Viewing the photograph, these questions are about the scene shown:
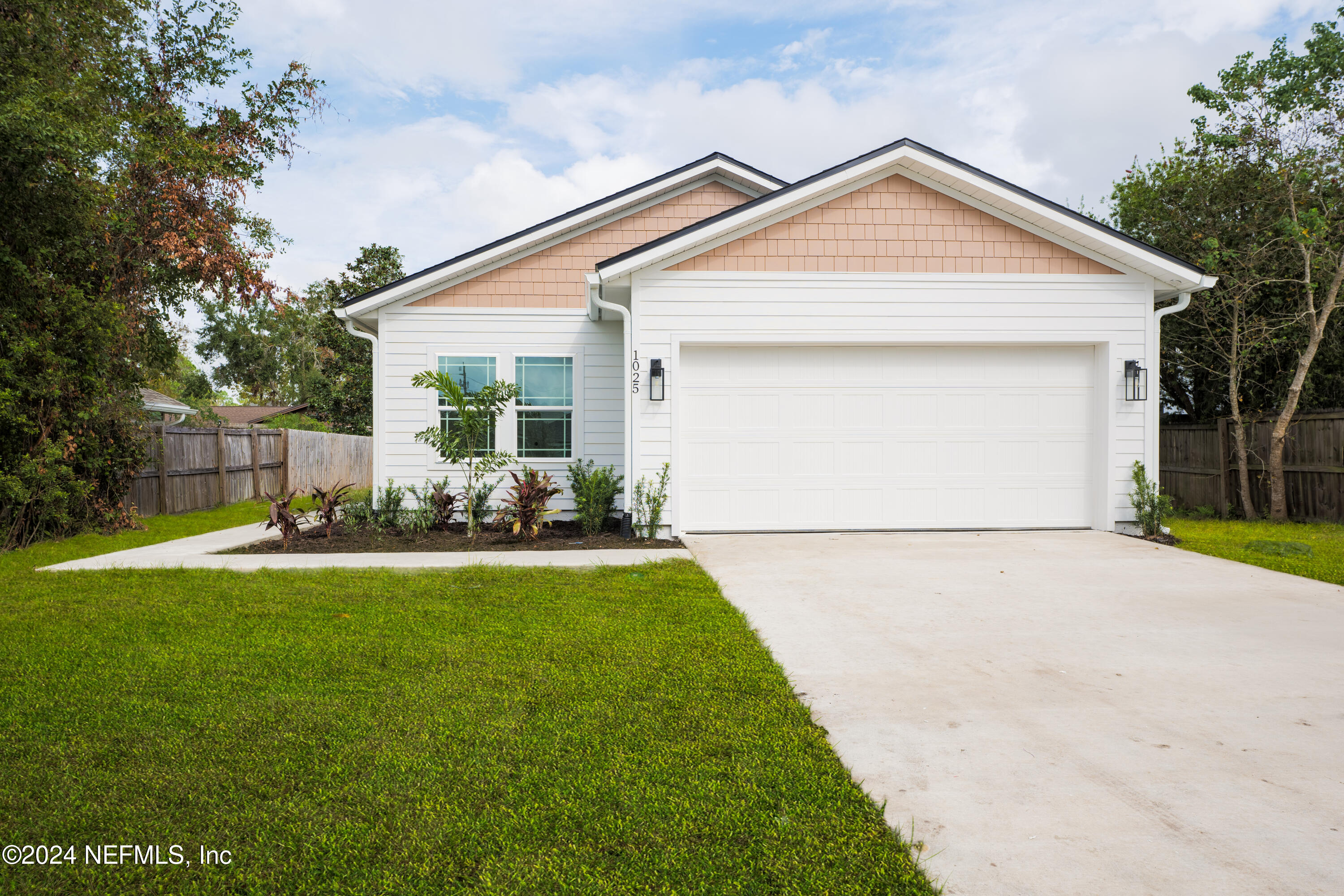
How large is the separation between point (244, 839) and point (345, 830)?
0.28 metres

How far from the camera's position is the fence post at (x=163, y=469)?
1220 centimetres

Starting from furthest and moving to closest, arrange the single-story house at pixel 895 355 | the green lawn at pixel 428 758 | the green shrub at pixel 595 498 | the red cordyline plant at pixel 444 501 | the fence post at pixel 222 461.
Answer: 1. the fence post at pixel 222 461
2. the red cordyline plant at pixel 444 501
3. the green shrub at pixel 595 498
4. the single-story house at pixel 895 355
5. the green lawn at pixel 428 758

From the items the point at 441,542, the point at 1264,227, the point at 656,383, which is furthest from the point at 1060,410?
the point at 441,542

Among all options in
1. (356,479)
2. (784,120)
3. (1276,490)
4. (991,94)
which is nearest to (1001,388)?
(1276,490)

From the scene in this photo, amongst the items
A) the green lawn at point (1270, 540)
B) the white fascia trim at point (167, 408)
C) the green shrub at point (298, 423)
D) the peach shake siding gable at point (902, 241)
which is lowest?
the green lawn at point (1270, 540)

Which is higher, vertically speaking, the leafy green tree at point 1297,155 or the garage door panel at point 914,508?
the leafy green tree at point 1297,155

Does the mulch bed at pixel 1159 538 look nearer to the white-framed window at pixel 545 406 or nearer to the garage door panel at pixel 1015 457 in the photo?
the garage door panel at pixel 1015 457

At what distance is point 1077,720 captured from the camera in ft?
10.5

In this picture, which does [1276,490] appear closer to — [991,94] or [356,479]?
[991,94]

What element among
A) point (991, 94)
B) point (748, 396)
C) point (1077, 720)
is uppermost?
point (991, 94)

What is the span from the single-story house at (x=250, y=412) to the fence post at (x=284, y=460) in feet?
65.7

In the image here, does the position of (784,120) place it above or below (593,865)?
above

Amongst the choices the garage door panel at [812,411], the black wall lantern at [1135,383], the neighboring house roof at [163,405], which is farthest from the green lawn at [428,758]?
the neighboring house roof at [163,405]

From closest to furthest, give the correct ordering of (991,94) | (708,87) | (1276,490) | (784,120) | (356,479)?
(1276,490)
(991,94)
(708,87)
(784,120)
(356,479)
